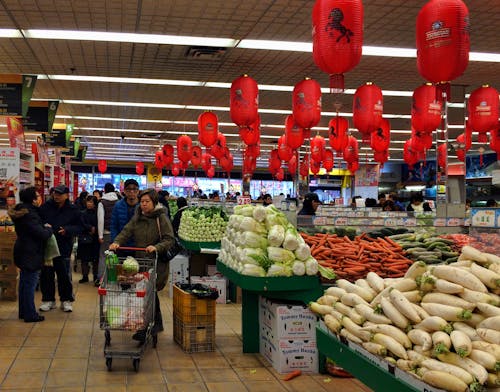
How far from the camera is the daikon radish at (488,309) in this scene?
2.98 metres

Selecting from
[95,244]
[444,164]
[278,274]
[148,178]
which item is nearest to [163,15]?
[278,274]

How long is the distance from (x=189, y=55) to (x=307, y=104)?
7.30ft

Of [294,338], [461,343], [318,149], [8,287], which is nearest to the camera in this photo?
[461,343]

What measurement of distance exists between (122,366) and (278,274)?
184 cm

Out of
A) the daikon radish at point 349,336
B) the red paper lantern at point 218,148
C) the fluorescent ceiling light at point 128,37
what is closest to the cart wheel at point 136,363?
the daikon radish at point 349,336

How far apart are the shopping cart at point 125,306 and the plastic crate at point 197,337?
475 mm

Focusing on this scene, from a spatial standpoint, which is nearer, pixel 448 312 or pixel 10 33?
pixel 448 312

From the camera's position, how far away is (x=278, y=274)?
557cm

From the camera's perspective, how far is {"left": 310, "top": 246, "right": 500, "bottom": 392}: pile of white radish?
2.70 meters

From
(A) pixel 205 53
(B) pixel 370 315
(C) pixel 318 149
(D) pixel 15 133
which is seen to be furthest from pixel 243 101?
(C) pixel 318 149

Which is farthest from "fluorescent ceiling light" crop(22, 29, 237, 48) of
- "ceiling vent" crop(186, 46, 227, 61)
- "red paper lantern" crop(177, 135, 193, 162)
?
"red paper lantern" crop(177, 135, 193, 162)

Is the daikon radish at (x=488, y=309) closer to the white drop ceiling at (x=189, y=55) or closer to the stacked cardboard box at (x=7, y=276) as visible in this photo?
the white drop ceiling at (x=189, y=55)

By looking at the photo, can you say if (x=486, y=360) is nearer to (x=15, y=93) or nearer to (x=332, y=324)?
(x=332, y=324)

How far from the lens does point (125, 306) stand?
5578 millimetres
